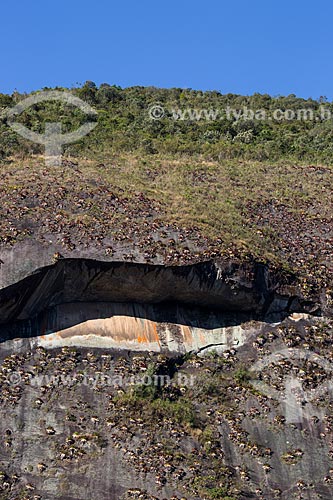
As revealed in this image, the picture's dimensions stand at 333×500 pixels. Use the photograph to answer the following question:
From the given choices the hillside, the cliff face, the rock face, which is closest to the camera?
the cliff face

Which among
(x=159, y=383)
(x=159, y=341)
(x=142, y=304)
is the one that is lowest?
(x=159, y=383)

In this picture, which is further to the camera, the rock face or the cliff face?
the rock face

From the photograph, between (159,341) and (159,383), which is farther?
(159,341)

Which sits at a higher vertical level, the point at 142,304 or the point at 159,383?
the point at 142,304

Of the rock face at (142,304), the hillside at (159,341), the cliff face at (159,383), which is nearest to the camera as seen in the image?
the cliff face at (159,383)

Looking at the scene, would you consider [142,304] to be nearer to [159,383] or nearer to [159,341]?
[159,341]

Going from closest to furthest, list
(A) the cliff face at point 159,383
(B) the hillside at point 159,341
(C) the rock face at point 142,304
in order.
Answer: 1. (A) the cliff face at point 159,383
2. (B) the hillside at point 159,341
3. (C) the rock face at point 142,304

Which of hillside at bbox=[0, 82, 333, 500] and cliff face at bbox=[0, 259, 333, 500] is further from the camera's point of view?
hillside at bbox=[0, 82, 333, 500]

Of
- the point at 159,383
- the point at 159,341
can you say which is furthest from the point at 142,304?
the point at 159,383

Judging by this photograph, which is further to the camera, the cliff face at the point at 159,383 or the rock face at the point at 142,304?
the rock face at the point at 142,304

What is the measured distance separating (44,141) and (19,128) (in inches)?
147

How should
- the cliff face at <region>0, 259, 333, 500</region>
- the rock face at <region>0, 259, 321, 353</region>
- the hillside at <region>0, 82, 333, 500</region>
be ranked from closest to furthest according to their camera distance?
the cliff face at <region>0, 259, 333, 500</region> → the hillside at <region>0, 82, 333, 500</region> → the rock face at <region>0, 259, 321, 353</region>

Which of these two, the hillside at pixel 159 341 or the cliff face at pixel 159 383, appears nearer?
the cliff face at pixel 159 383

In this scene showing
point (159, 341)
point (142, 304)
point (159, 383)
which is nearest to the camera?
point (159, 383)
